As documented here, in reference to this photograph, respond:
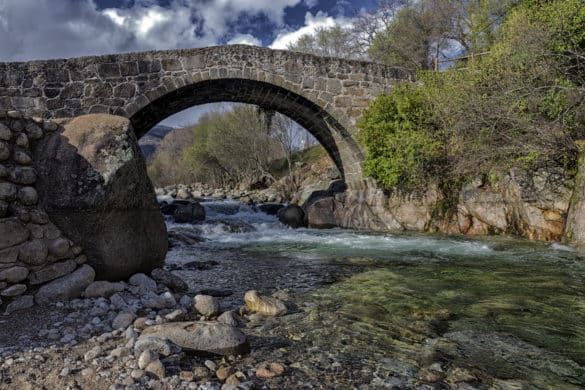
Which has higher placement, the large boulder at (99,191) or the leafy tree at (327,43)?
the leafy tree at (327,43)

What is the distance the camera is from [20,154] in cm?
386

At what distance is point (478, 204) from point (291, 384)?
920cm

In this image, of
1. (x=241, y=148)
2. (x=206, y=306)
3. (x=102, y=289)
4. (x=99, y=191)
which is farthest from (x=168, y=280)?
(x=241, y=148)

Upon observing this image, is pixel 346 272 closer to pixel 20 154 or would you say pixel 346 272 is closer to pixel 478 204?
pixel 20 154

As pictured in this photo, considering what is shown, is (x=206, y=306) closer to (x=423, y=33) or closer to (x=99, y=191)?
(x=99, y=191)

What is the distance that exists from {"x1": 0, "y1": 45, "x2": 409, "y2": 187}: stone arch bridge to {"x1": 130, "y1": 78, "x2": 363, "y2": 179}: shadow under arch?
4 centimetres

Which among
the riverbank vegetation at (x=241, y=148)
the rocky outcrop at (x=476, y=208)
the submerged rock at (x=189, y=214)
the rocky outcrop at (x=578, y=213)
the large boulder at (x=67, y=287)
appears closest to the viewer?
the large boulder at (x=67, y=287)

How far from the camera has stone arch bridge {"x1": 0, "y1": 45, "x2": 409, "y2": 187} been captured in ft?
32.9

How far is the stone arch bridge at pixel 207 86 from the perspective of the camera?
1002cm

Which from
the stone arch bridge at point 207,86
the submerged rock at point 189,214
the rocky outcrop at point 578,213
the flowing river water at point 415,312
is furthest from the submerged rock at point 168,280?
the submerged rock at point 189,214

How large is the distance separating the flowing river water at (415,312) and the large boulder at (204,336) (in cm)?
19

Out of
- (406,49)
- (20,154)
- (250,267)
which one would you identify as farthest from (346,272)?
(406,49)

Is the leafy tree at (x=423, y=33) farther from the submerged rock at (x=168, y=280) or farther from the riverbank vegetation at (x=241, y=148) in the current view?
the submerged rock at (x=168, y=280)

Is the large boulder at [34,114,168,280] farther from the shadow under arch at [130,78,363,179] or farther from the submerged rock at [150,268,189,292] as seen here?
the shadow under arch at [130,78,363,179]
